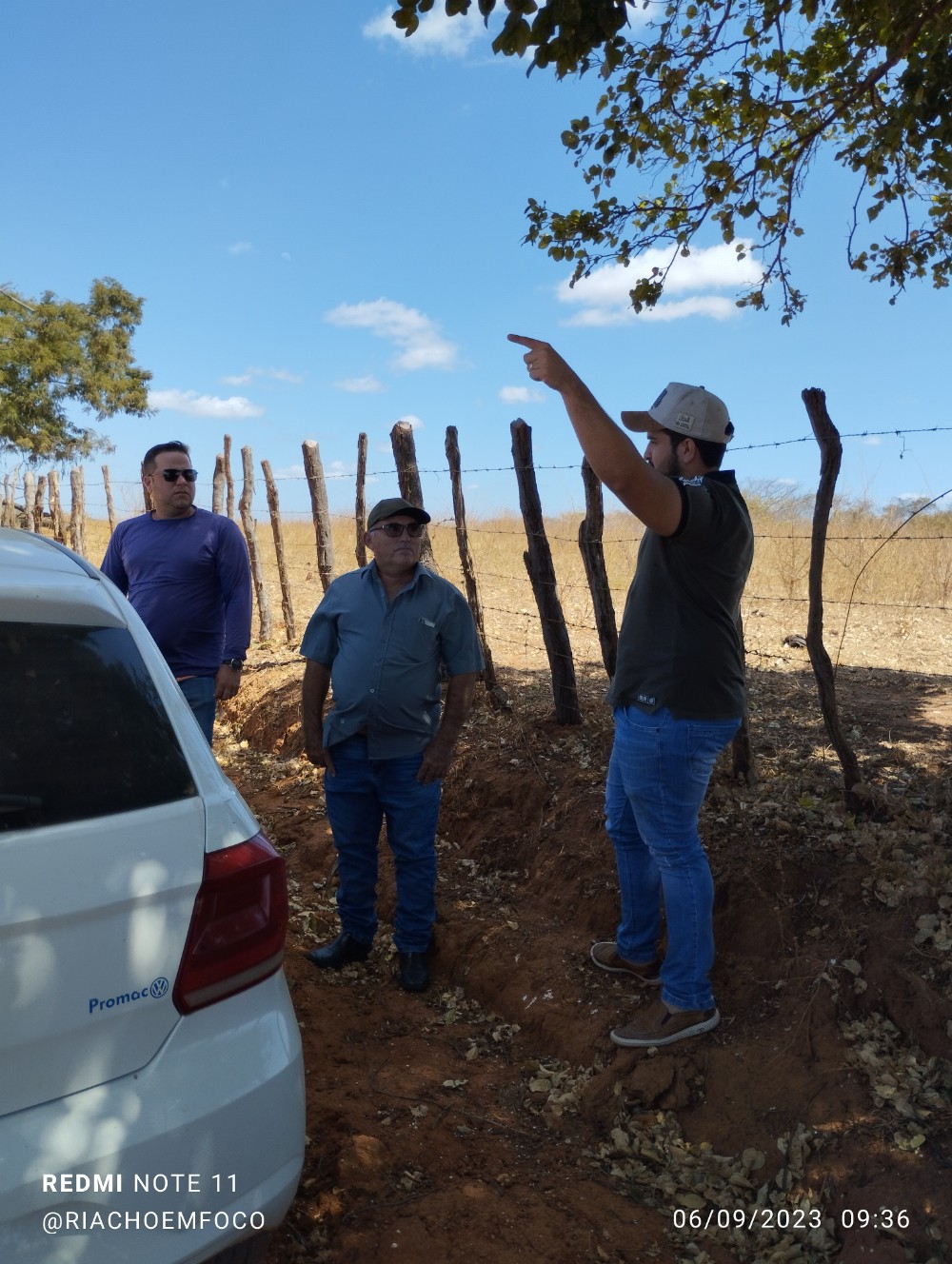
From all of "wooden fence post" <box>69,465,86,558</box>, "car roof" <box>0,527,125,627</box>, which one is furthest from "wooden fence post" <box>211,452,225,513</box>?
"car roof" <box>0,527,125,627</box>

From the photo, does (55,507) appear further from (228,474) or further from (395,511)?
(395,511)

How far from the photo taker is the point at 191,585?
14.3 ft

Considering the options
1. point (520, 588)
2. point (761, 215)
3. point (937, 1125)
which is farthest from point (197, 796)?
point (520, 588)

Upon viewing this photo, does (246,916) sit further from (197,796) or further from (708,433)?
(708,433)

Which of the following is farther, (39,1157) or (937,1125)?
(937,1125)

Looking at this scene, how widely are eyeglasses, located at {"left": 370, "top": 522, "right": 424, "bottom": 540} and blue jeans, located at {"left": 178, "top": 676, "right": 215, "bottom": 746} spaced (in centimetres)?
126

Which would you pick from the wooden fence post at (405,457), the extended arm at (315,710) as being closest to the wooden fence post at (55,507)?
the wooden fence post at (405,457)

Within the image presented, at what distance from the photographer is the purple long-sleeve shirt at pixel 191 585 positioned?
4.32m

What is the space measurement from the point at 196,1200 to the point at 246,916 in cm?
49

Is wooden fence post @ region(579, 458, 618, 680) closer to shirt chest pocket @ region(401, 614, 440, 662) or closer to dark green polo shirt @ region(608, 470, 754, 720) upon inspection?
shirt chest pocket @ region(401, 614, 440, 662)

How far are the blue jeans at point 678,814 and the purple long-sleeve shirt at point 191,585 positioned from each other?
1956 mm

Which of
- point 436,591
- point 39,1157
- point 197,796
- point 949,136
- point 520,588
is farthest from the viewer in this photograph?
point 520,588

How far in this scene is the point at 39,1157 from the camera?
156cm

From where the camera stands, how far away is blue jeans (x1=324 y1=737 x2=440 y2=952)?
3898 millimetres
